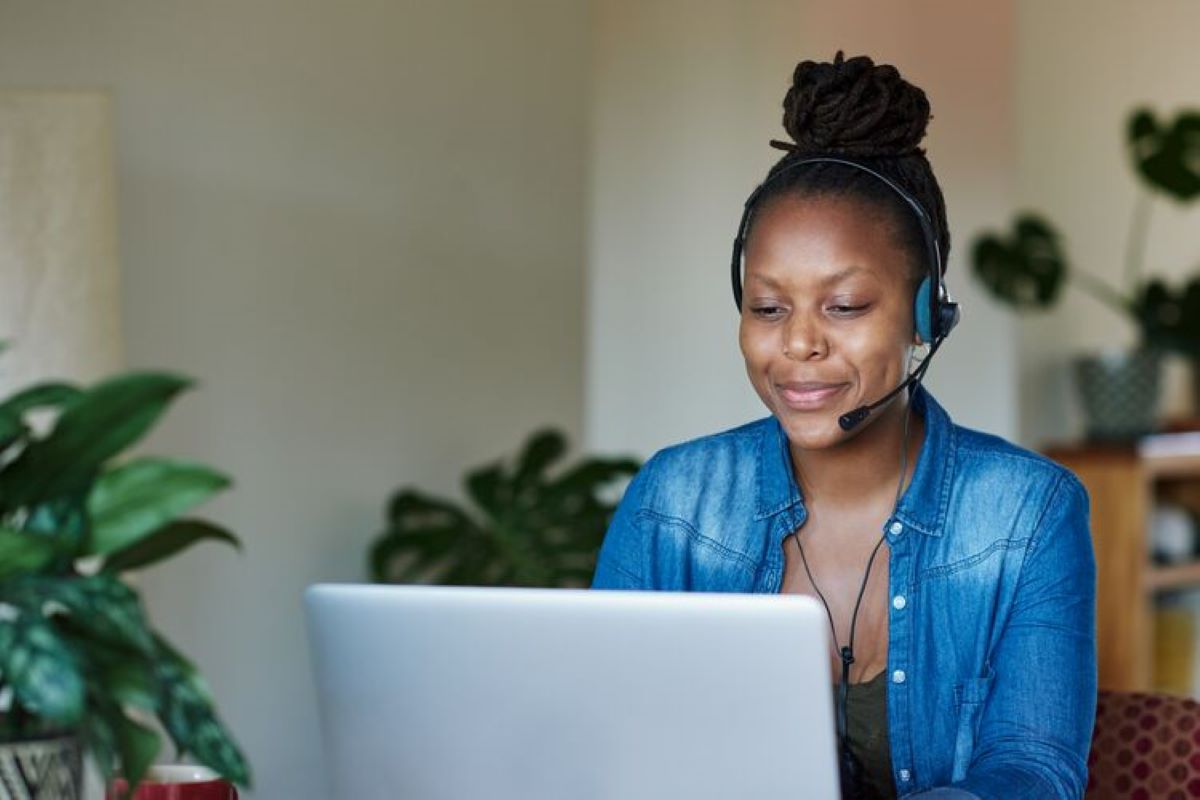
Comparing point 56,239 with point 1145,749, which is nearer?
point 1145,749

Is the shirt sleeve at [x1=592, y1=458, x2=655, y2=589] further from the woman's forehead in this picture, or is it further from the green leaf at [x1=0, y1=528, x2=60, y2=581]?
the green leaf at [x1=0, y1=528, x2=60, y2=581]

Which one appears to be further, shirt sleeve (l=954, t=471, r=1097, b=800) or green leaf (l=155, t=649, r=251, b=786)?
shirt sleeve (l=954, t=471, r=1097, b=800)

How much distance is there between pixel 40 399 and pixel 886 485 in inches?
38.7

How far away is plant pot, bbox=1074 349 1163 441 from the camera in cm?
498

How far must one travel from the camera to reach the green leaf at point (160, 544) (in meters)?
1.18

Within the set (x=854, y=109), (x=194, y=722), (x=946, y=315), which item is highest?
(x=854, y=109)

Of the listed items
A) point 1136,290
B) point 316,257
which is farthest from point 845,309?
point 1136,290

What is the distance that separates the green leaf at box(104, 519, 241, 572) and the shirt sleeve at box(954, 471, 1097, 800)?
2.38ft

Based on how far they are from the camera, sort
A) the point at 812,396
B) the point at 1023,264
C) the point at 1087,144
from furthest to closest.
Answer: the point at 1087,144 → the point at 1023,264 → the point at 812,396

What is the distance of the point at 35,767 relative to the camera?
114 cm

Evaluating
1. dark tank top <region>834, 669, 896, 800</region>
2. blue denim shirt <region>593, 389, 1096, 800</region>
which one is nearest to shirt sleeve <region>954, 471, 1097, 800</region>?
blue denim shirt <region>593, 389, 1096, 800</region>

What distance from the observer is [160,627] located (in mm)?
3107

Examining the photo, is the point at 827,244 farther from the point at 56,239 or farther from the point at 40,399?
the point at 56,239

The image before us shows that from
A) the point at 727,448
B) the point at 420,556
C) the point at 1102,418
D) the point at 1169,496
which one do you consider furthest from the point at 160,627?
the point at 1169,496
